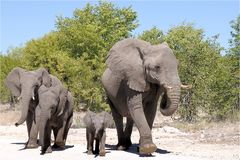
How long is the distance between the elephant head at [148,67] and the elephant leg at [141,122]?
33 cm

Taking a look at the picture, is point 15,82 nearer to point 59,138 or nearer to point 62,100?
point 62,100

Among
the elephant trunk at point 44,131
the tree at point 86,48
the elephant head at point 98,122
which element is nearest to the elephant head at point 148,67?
the elephant head at point 98,122

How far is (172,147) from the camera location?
55.2ft

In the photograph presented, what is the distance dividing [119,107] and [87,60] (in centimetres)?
1780

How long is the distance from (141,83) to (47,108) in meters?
2.89

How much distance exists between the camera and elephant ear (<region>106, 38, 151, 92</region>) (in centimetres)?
1379

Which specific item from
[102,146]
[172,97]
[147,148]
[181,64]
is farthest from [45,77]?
[181,64]

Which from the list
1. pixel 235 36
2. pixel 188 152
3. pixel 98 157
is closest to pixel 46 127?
pixel 98 157

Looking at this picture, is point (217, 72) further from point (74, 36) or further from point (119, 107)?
point (119, 107)

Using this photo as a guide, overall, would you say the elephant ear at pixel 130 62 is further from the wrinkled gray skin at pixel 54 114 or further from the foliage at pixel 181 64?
the foliage at pixel 181 64

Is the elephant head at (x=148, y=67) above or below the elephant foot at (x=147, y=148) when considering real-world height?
above

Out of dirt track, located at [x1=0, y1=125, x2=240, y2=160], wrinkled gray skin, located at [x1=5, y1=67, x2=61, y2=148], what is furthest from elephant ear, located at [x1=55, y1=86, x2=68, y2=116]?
dirt track, located at [x1=0, y1=125, x2=240, y2=160]

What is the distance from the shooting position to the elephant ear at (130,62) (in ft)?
45.2

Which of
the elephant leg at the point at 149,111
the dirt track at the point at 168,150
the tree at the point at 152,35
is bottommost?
the dirt track at the point at 168,150
